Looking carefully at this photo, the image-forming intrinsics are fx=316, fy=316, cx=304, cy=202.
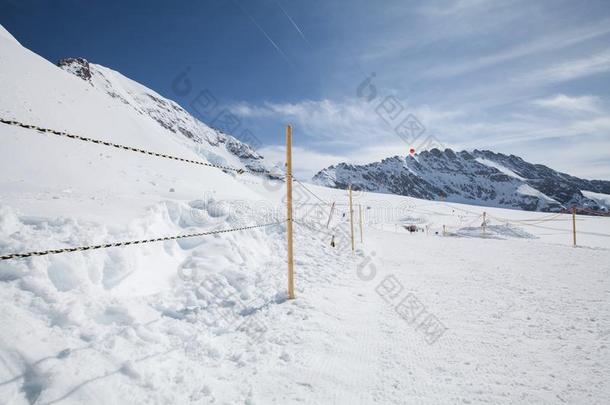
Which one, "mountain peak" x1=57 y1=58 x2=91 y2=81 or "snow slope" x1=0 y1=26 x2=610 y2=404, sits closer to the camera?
"snow slope" x1=0 y1=26 x2=610 y2=404

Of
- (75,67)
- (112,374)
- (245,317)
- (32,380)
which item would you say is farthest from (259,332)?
(75,67)

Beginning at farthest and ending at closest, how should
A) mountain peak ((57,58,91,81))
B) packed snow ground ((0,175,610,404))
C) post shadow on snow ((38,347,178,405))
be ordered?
1. mountain peak ((57,58,91,81))
2. packed snow ground ((0,175,610,404))
3. post shadow on snow ((38,347,178,405))

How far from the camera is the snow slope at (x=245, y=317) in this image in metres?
3.07

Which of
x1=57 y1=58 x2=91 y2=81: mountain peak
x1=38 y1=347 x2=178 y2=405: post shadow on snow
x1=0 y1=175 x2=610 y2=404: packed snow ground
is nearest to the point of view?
x1=38 y1=347 x2=178 y2=405: post shadow on snow

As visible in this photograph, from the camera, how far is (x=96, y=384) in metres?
2.81

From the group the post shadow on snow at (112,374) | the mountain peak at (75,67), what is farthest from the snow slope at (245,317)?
the mountain peak at (75,67)

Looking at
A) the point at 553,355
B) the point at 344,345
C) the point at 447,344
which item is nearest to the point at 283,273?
the point at 344,345

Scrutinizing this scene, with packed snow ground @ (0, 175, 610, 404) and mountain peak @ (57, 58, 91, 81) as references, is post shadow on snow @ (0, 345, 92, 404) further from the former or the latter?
mountain peak @ (57, 58, 91, 81)

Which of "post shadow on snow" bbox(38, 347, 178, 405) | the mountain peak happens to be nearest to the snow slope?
"post shadow on snow" bbox(38, 347, 178, 405)

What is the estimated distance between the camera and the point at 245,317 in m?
4.85

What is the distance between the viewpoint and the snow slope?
3.07 metres

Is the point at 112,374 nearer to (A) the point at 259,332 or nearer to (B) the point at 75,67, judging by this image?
(A) the point at 259,332

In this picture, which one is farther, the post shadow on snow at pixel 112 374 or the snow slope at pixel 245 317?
the snow slope at pixel 245 317

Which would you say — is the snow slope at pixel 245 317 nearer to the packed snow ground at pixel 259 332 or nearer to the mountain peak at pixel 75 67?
the packed snow ground at pixel 259 332
